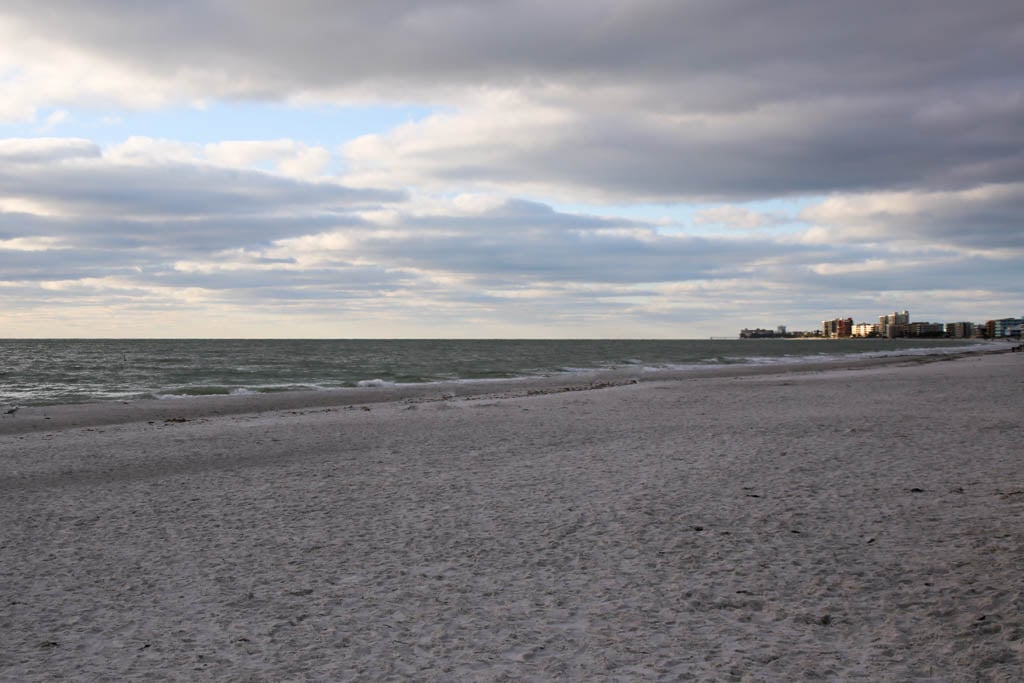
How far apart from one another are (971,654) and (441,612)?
12.8 feet

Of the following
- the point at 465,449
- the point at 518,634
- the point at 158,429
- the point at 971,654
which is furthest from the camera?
the point at 158,429

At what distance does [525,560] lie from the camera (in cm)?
763

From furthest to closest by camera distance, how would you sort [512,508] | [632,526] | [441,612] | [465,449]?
[465,449] < [512,508] < [632,526] < [441,612]

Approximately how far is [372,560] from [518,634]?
7.44 feet

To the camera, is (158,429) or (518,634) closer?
(518,634)

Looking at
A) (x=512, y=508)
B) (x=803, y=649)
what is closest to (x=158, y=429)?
(x=512, y=508)

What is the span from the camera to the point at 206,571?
24.6ft

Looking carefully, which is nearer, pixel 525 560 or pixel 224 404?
pixel 525 560

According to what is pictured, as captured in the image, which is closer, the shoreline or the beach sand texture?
the beach sand texture

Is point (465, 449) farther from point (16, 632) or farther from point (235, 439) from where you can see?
point (16, 632)

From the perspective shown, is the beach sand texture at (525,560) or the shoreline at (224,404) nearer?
the beach sand texture at (525,560)

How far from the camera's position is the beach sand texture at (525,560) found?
5551 millimetres

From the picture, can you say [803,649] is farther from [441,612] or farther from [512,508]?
[512,508]

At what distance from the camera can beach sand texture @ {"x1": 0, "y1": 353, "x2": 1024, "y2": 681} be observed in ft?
18.2
